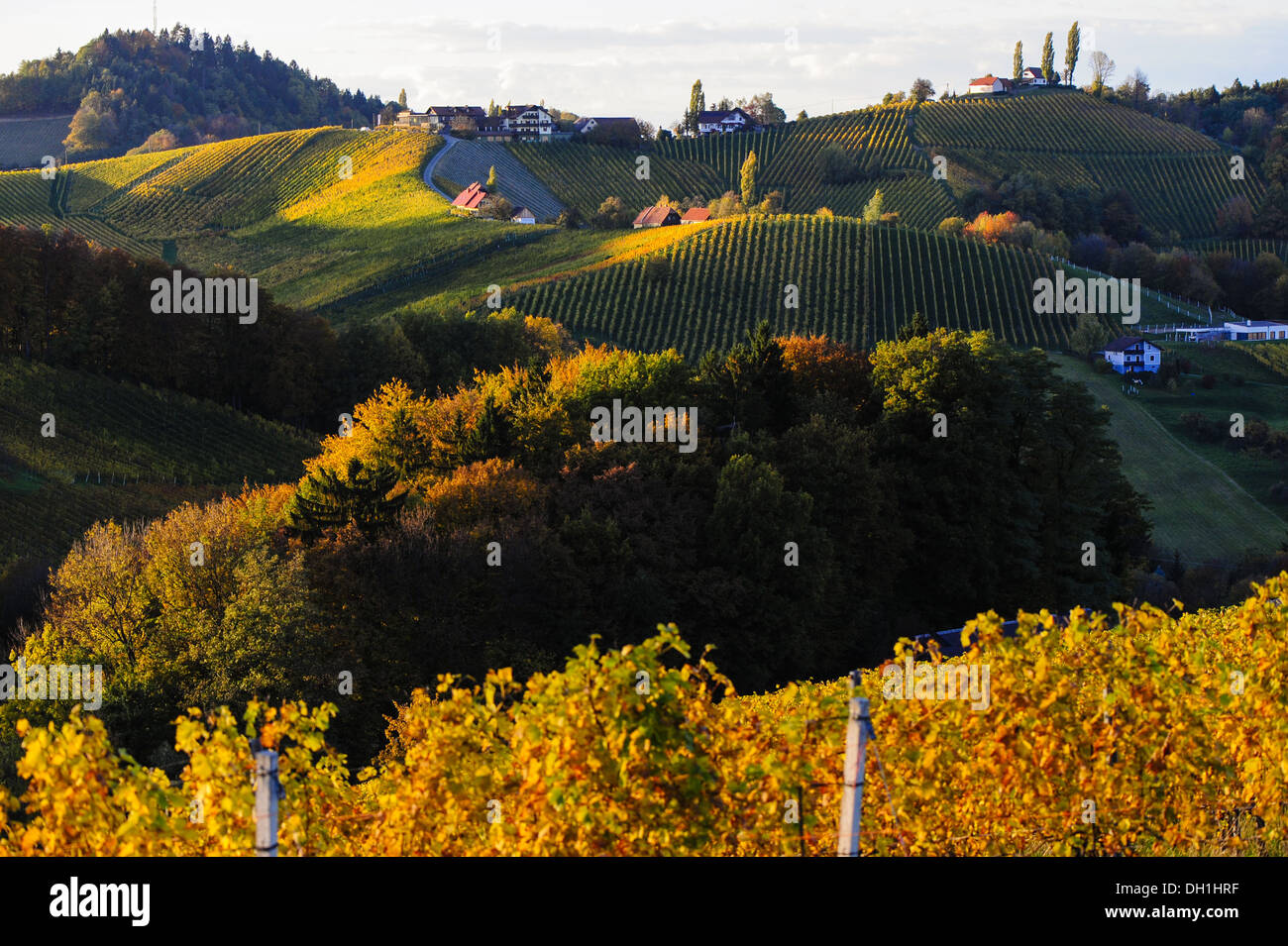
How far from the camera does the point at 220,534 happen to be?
32625 millimetres

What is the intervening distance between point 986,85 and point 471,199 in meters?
100

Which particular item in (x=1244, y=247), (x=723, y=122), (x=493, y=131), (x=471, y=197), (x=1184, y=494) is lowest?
(x=1184, y=494)

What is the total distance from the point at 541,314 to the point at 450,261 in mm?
20637

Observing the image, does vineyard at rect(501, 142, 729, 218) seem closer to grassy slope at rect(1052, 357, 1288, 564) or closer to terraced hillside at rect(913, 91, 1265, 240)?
terraced hillside at rect(913, 91, 1265, 240)

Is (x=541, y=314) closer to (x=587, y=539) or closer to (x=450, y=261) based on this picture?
(x=450, y=261)

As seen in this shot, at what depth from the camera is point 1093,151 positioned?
541 ft

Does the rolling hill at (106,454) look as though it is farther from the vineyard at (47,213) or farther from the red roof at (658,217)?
the red roof at (658,217)

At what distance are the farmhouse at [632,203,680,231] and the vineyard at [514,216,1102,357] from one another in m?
22.0

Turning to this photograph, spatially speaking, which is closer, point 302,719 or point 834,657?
point 302,719

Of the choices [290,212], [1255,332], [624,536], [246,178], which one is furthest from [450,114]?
[624,536]

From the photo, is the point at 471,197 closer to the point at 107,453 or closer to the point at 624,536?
the point at 107,453

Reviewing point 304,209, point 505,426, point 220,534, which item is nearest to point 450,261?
point 304,209

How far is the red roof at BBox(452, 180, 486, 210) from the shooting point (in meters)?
131
